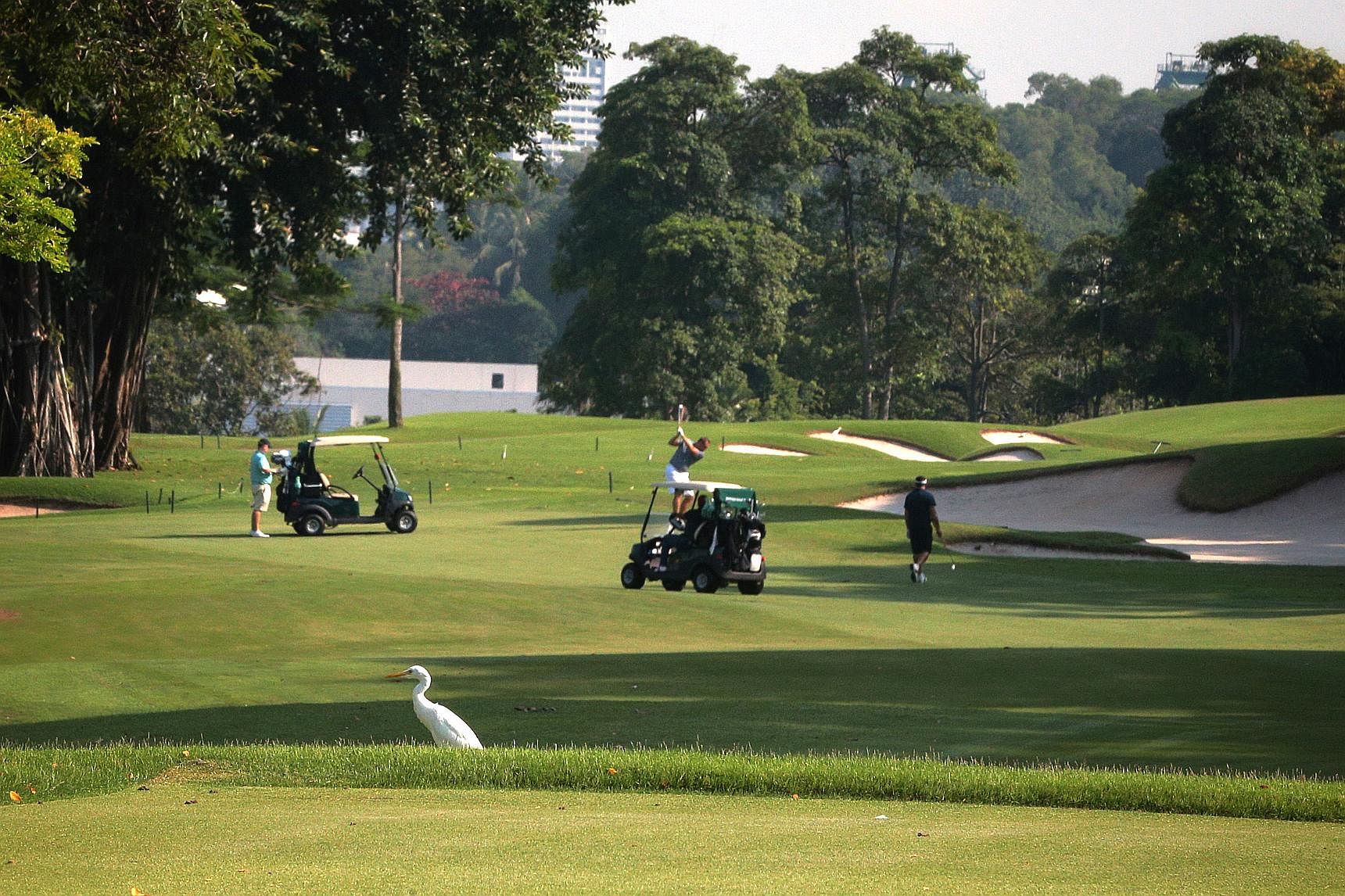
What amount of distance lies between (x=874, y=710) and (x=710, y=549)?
29.5ft

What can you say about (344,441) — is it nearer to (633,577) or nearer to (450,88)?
(633,577)

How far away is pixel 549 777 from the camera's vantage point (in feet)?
31.8

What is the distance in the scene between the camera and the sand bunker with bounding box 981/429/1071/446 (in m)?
58.4

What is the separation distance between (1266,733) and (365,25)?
27716mm

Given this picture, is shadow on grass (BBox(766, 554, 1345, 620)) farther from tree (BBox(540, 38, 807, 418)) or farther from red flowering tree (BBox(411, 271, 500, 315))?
red flowering tree (BBox(411, 271, 500, 315))

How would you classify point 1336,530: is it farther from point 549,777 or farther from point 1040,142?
point 1040,142

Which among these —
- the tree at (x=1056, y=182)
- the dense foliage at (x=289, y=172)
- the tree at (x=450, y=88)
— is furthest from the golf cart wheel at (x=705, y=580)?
the tree at (x=1056, y=182)

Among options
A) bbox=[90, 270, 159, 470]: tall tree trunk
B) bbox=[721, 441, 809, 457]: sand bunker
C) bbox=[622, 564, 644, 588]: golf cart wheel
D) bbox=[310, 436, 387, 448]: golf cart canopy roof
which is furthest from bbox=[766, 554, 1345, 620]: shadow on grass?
bbox=[721, 441, 809, 457]: sand bunker

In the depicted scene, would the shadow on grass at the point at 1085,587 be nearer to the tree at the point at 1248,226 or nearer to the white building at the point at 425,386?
the tree at the point at 1248,226

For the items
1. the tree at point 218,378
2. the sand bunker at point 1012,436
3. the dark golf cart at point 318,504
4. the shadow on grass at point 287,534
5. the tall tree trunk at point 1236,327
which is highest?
the tall tree trunk at point 1236,327

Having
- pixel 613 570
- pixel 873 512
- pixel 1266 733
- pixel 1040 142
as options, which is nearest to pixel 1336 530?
pixel 873 512

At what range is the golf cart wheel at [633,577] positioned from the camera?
858 inches

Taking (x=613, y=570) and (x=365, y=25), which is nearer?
(x=613, y=570)

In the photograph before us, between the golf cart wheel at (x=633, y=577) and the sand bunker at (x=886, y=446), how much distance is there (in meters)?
34.7
